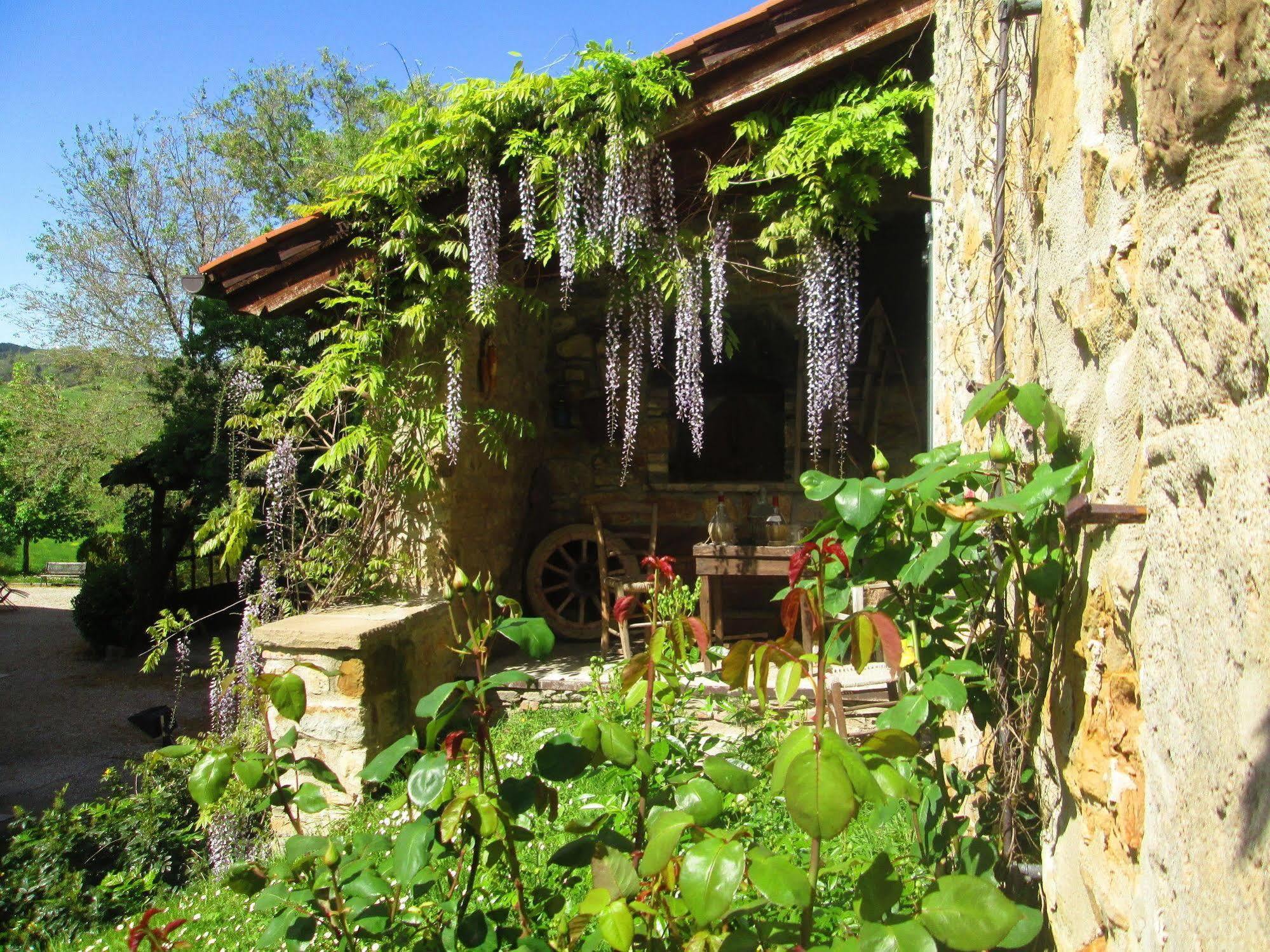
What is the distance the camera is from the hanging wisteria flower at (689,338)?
13.9 ft

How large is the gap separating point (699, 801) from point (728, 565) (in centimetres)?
341

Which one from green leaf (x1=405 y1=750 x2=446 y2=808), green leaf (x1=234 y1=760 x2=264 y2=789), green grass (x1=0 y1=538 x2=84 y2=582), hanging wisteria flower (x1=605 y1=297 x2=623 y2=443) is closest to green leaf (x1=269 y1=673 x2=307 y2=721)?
green leaf (x1=234 y1=760 x2=264 y2=789)

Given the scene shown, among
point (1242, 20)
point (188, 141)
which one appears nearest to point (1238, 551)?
point (1242, 20)

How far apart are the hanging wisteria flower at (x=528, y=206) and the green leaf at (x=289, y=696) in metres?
3.00

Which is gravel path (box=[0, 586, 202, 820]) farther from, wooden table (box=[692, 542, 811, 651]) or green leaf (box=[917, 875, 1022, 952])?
green leaf (box=[917, 875, 1022, 952])

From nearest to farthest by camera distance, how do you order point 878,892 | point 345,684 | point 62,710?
point 878,892 < point 345,684 < point 62,710

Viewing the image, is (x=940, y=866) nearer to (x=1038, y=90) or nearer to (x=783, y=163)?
(x=1038, y=90)

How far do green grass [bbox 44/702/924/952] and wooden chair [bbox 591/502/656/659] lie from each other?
1.34 m

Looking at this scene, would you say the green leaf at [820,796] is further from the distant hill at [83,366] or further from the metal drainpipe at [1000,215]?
the distant hill at [83,366]

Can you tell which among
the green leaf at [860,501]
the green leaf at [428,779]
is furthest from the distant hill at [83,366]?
the green leaf at [860,501]

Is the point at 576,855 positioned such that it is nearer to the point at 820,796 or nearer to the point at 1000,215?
the point at 820,796

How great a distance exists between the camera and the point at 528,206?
13.1ft

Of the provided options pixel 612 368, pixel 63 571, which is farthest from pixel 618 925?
pixel 63 571

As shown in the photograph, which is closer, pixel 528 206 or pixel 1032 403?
pixel 1032 403
